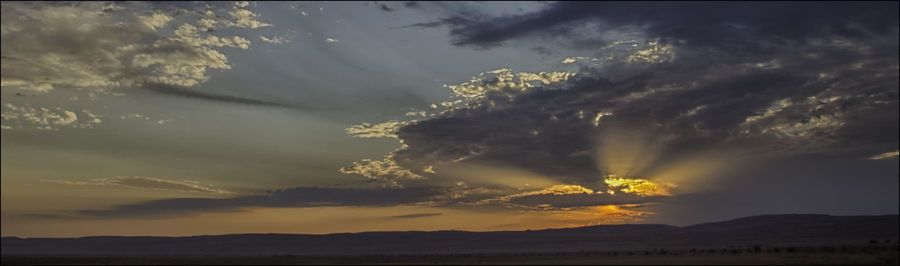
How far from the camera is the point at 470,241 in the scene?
591 feet

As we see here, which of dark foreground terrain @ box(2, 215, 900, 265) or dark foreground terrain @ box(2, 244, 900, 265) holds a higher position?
dark foreground terrain @ box(2, 215, 900, 265)

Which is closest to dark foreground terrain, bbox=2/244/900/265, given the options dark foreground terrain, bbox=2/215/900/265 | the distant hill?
dark foreground terrain, bbox=2/215/900/265

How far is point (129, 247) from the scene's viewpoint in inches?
6998

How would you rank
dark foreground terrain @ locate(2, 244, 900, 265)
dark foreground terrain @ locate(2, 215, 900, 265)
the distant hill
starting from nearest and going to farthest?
dark foreground terrain @ locate(2, 244, 900, 265)
dark foreground terrain @ locate(2, 215, 900, 265)
the distant hill

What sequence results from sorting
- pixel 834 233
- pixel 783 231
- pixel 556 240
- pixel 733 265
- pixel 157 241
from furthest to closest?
1. pixel 157 241
2. pixel 556 240
3. pixel 783 231
4. pixel 834 233
5. pixel 733 265

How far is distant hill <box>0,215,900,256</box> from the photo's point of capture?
13462 cm

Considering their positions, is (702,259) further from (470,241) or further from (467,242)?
(470,241)

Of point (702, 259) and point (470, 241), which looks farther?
point (470, 241)

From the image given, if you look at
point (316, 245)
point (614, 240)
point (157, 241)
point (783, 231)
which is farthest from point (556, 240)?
point (157, 241)

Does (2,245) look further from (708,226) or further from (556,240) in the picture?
(708,226)

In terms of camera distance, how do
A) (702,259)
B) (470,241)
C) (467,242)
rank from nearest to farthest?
(702,259)
(467,242)
(470,241)

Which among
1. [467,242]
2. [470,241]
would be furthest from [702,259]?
[470,241]

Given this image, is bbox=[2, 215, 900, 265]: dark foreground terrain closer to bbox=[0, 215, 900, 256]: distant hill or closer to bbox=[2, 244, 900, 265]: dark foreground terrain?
bbox=[0, 215, 900, 256]: distant hill

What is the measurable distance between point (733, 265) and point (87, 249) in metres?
176
